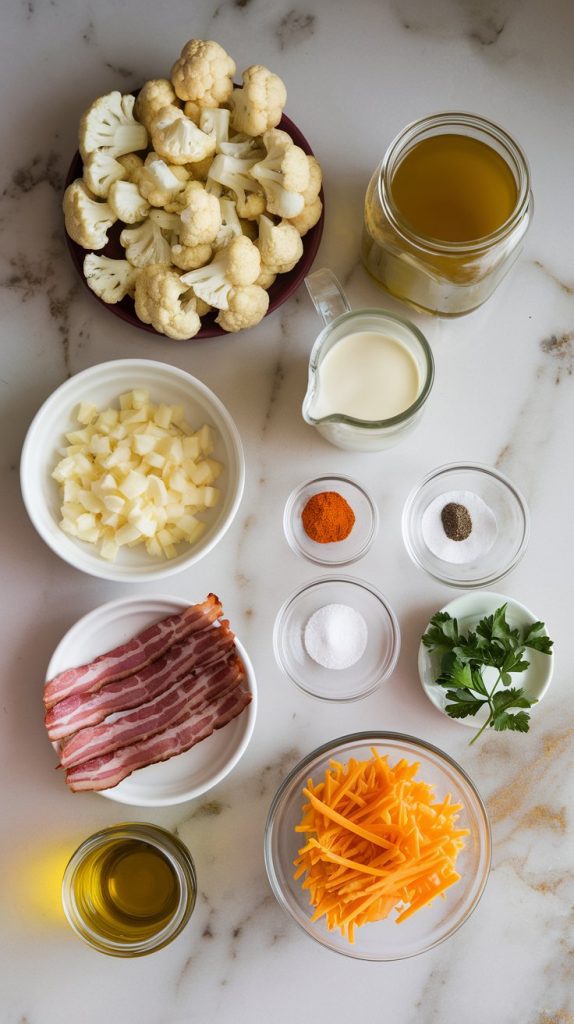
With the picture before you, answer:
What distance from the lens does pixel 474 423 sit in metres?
1.72

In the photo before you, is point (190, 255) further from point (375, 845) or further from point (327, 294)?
point (375, 845)

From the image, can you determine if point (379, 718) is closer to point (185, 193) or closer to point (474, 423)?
point (474, 423)

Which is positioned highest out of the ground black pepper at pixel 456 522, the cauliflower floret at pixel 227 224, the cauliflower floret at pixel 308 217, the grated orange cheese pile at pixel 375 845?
the cauliflower floret at pixel 308 217

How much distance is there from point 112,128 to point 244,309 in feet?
1.27

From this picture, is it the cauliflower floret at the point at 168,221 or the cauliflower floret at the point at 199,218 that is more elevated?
the cauliflower floret at the point at 199,218

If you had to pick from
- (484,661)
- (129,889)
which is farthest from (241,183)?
(129,889)

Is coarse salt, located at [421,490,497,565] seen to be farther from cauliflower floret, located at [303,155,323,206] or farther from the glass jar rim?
cauliflower floret, located at [303,155,323,206]

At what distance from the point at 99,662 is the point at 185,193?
84cm

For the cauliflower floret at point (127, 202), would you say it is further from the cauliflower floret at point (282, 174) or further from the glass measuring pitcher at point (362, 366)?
the glass measuring pitcher at point (362, 366)

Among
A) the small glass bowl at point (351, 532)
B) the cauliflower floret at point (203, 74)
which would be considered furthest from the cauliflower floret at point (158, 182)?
the small glass bowl at point (351, 532)

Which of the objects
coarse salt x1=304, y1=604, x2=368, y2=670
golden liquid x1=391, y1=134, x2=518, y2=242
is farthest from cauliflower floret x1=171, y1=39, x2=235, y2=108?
coarse salt x1=304, y1=604, x2=368, y2=670

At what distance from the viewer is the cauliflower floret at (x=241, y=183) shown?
1531 millimetres

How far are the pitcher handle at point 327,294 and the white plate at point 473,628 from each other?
0.56 m

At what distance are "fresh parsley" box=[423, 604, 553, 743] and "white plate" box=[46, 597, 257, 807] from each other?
348mm
